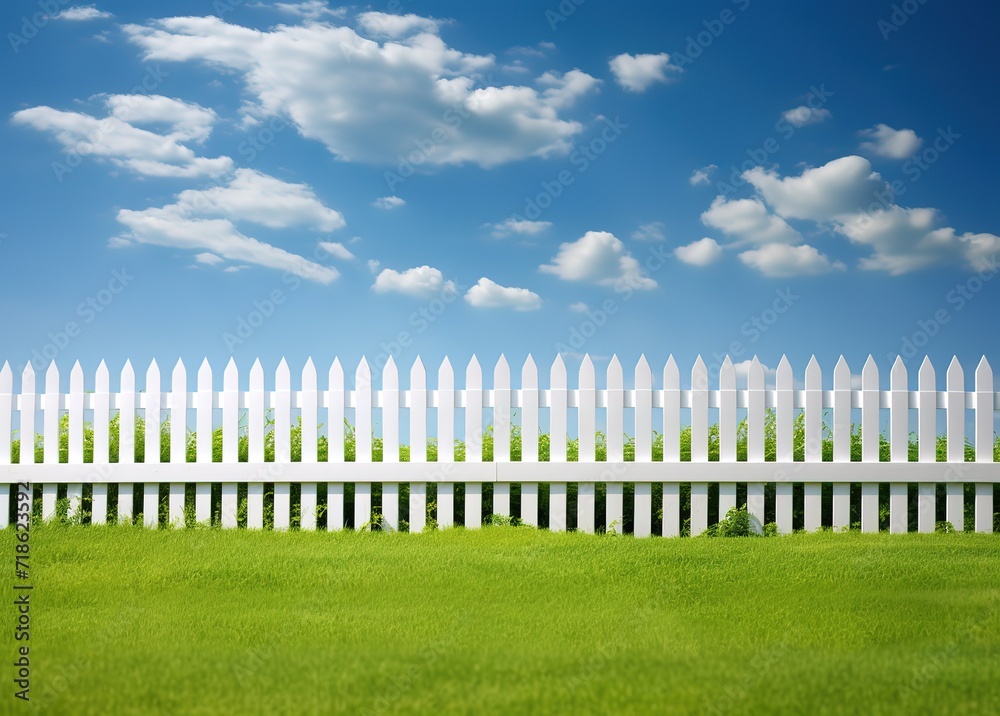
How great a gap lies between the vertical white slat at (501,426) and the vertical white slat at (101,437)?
393cm

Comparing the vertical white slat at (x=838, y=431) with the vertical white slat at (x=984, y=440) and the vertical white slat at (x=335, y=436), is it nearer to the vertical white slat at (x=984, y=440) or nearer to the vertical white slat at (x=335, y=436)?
the vertical white slat at (x=984, y=440)

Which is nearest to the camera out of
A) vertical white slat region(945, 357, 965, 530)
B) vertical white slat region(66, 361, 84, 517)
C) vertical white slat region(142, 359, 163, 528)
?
vertical white slat region(142, 359, 163, 528)

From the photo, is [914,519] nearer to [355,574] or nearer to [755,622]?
[755,622]

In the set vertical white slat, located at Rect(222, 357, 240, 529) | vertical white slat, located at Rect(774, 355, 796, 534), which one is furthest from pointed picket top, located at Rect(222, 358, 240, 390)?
vertical white slat, located at Rect(774, 355, 796, 534)

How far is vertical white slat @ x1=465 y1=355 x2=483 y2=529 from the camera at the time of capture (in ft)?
27.2

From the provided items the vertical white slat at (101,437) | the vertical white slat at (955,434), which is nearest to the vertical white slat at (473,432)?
the vertical white slat at (101,437)

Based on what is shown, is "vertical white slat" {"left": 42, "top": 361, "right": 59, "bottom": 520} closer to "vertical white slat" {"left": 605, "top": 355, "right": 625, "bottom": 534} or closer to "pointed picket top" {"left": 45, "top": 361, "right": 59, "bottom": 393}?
"pointed picket top" {"left": 45, "top": 361, "right": 59, "bottom": 393}

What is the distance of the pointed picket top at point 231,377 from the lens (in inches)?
339

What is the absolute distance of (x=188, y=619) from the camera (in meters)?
5.38

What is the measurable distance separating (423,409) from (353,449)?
39.0 inches

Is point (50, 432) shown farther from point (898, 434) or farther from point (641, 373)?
point (898, 434)

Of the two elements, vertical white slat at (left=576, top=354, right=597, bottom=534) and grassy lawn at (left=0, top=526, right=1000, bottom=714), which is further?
vertical white slat at (left=576, top=354, right=597, bottom=534)

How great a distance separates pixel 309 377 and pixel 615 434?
3036 millimetres

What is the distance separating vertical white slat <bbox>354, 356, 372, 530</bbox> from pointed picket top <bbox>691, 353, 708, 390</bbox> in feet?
10.4
